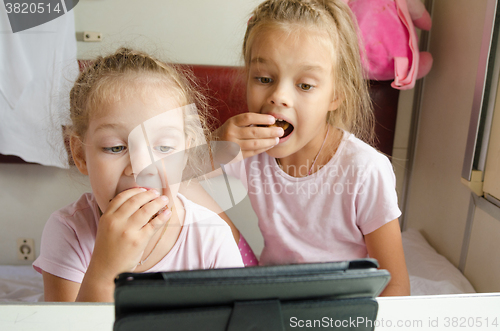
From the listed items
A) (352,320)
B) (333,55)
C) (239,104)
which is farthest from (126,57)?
(352,320)

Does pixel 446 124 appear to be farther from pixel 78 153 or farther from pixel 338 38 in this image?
pixel 78 153

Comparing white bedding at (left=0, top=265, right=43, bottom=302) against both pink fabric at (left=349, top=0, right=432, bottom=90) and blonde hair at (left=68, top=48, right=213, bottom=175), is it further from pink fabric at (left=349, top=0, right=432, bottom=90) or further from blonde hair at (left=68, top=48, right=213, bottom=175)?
pink fabric at (left=349, top=0, right=432, bottom=90)

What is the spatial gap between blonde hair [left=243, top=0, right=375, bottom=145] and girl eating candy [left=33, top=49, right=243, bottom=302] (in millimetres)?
148

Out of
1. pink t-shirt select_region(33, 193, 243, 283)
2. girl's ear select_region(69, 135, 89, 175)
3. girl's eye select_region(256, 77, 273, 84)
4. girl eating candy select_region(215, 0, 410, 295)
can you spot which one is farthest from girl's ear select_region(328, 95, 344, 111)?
girl's ear select_region(69, 135, 89, 175)

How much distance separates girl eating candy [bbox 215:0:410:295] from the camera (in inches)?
19.6

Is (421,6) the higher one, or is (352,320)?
(421,6)

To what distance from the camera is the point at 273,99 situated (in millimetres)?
496

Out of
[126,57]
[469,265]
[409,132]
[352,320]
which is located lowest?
[469,265]

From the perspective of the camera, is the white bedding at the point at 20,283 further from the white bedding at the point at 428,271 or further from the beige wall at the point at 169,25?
the white bedding at the point at 428,271

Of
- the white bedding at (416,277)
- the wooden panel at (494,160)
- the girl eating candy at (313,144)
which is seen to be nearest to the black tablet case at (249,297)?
the girl eating candy at (313,144)

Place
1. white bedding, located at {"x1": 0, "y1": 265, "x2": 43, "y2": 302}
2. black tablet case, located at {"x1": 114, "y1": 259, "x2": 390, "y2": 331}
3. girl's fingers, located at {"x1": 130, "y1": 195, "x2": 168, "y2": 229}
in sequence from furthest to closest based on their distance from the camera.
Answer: white bedding, located at {"x1": 0, "y1": 265, "x2": 43, "y2": 302}, girl's fingers, located at {"x1": 130, "y1": 195, "x2": 168, "y2": 229}, black tablet case, located at {"x1": 114, "y1": 259, "x2": 390, "y2": 331}

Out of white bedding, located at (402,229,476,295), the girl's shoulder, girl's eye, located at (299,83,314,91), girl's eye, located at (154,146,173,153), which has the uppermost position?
girl's eye, located at (299,83,314,91)

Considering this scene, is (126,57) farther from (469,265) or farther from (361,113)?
(469,265)

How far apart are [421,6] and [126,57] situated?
438 millimetres
